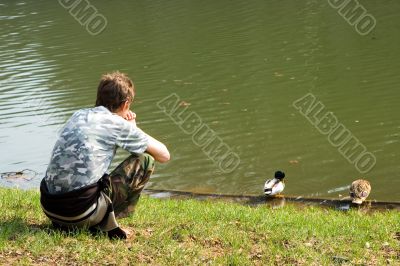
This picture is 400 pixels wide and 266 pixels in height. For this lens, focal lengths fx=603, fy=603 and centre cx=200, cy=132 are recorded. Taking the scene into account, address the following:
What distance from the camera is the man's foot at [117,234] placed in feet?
16.6

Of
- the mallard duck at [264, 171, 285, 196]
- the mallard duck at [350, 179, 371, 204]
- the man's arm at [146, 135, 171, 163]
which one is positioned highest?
the mallard duck at [350, 179, 371, 204]

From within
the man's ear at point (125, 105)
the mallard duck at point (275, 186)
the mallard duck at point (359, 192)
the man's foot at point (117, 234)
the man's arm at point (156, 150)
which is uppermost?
the mallard duck at point (359, 192)

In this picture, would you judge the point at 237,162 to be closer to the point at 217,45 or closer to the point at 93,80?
the point at 93,80

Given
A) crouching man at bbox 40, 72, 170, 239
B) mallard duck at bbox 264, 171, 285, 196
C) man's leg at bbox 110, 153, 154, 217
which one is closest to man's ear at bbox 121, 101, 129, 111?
crouching man at bbox 40, 72, 170, 239

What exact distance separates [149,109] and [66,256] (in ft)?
30.0

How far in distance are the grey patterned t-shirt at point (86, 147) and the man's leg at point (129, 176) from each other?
0.55 ft

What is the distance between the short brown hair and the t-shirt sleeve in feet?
0.70

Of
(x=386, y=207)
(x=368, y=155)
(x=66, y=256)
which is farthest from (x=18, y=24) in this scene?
(x=66, y=256)

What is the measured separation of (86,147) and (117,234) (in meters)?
0.82

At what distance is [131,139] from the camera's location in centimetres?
497

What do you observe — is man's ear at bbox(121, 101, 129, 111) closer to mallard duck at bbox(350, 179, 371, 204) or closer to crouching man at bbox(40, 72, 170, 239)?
crouching man at bbox(40, 72, 170, 239)

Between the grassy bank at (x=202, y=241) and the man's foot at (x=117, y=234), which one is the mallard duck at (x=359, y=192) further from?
the man's foot at (x=117, y=234)

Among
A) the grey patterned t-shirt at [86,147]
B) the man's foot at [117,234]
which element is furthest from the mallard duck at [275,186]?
the grey patterned t-shirt at [86,147]

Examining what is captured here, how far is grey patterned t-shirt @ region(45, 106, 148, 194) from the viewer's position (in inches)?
188
